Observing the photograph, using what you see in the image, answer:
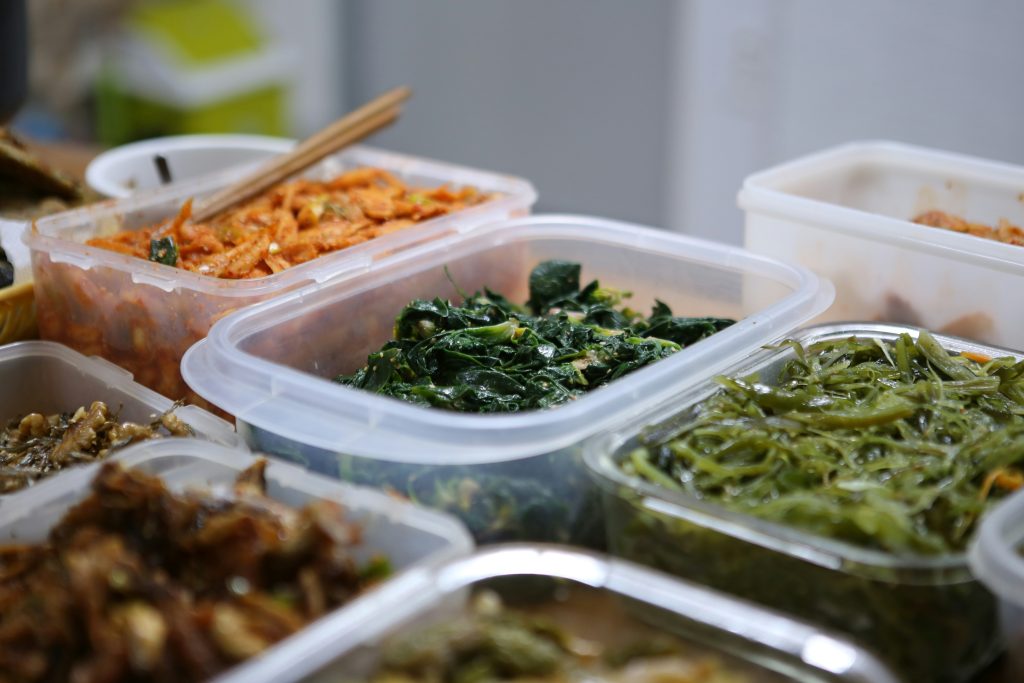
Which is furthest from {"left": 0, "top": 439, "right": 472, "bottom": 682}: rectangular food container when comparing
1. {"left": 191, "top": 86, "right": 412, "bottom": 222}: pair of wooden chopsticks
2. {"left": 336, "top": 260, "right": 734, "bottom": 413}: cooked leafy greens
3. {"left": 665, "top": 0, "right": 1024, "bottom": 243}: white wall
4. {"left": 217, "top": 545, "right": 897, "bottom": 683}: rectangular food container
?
{"left": 665, "top": 0, "right": 1024, "bottom": 243}: white wall

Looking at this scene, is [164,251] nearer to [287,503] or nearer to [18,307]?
[18,307]

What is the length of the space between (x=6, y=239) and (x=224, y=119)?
2.92m

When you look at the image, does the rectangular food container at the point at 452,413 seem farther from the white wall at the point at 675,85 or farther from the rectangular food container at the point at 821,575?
Answer: the white wall at the point at 675,85

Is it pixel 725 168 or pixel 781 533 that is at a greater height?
pixel 781 533

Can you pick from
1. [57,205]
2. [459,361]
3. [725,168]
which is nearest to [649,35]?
[725,168]

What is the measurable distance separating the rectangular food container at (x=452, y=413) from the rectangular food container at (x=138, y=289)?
51mm

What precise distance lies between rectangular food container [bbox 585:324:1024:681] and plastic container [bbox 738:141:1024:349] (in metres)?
0.72

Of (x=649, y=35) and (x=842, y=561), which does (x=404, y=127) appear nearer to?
(x=649, y=35)

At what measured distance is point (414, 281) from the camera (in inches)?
72.3

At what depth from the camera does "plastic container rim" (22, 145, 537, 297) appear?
167 cm

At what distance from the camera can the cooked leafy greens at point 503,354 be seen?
1551 mm

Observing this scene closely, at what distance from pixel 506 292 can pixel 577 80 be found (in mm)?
2834

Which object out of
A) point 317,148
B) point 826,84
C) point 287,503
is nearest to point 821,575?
point 287,503

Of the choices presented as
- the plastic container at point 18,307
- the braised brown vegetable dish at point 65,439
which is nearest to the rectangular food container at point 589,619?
the braised brown vegetable dish at point 65,439
